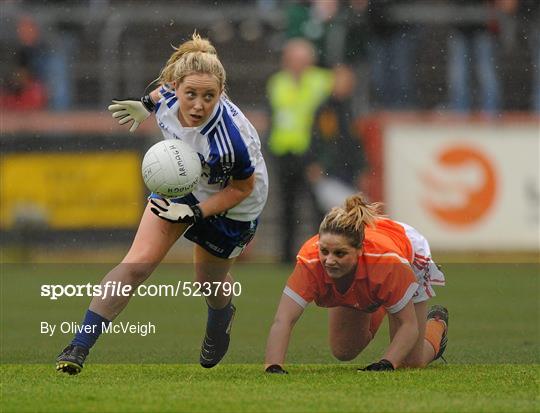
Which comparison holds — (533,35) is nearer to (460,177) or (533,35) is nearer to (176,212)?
(460,177)

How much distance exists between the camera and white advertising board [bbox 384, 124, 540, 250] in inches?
551

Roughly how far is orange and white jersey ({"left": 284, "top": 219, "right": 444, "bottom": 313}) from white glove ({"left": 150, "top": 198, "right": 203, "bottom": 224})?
2.07ft

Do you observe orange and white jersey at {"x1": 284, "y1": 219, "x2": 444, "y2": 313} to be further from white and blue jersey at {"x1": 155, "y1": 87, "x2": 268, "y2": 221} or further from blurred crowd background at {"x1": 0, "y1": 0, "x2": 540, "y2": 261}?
blurred crowd background at {"x1": 0, "y1": 0, "x2": 540, "y2": 261}

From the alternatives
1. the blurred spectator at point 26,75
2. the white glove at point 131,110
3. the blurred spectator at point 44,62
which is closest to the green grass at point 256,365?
the white glove at point 131,110

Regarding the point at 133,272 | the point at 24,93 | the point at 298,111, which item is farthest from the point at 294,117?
the point at 133,272

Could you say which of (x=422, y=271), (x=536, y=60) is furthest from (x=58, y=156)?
(x=422, y=271)

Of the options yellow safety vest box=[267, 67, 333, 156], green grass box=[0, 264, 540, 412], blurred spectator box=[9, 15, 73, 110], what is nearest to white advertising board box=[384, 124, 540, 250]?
yellow safety vest box=[267, 67, 333, 156]

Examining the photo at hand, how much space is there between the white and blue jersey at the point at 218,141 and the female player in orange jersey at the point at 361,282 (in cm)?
52

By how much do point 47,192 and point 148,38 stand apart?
2559 mm

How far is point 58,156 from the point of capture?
46.1 ft

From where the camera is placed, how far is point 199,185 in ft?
21.9

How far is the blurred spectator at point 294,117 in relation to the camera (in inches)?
545

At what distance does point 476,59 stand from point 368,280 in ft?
28.0

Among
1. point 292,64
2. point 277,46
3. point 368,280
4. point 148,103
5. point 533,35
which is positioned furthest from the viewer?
point 277,46
